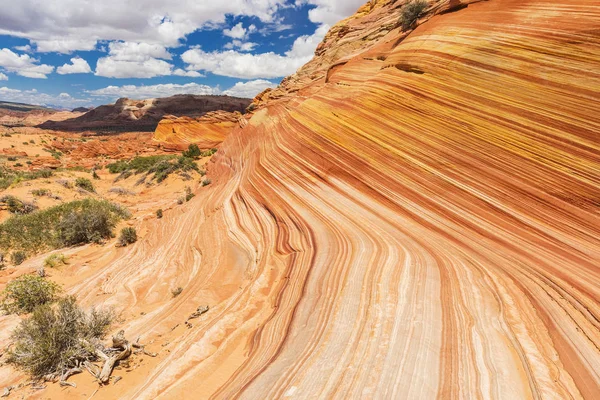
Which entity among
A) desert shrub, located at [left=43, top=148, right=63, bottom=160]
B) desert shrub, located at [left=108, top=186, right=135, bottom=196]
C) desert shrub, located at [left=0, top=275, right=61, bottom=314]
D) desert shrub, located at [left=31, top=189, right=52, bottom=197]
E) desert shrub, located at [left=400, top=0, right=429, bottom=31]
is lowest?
desert shrub, located at [left=108, top=186, right=135, bottom=196]

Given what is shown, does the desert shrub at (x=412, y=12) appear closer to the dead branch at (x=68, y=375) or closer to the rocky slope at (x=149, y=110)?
Result: the dead branch at (x=68, y=375)

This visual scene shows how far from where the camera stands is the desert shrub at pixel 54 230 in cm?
1143

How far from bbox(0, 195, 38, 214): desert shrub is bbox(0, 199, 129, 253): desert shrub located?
7.40 ft

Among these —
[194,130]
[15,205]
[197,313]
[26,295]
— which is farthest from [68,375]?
[194,130]

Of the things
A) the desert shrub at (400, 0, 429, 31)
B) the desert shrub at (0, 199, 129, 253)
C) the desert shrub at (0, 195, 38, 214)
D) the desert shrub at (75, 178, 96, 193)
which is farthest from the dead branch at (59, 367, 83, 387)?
the desert shrub at (75, 178, 96, 193)

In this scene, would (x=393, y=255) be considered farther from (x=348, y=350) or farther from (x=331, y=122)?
(x=331, y=122)

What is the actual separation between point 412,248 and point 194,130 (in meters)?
44.9

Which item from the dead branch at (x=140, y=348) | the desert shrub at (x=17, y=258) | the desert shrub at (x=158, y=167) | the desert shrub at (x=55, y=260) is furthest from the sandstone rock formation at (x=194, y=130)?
the dead branch at (x=140, y=348)

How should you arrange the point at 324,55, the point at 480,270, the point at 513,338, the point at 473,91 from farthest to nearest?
the point at 324,55 → the point at 473,91 → the point at 480,270 → the point at 513,338

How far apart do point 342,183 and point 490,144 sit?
162 inches

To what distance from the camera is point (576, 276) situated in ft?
16.4

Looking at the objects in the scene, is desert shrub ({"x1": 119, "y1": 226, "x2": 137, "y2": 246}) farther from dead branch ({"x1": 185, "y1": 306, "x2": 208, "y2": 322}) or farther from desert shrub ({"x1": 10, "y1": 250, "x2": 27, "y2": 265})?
dead branch ({"x1": 185, "y1": 306, "x2": 208, "y2": 322})

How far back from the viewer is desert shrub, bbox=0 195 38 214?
1502cm

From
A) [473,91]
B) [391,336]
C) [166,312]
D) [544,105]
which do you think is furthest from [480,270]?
[166,312]
